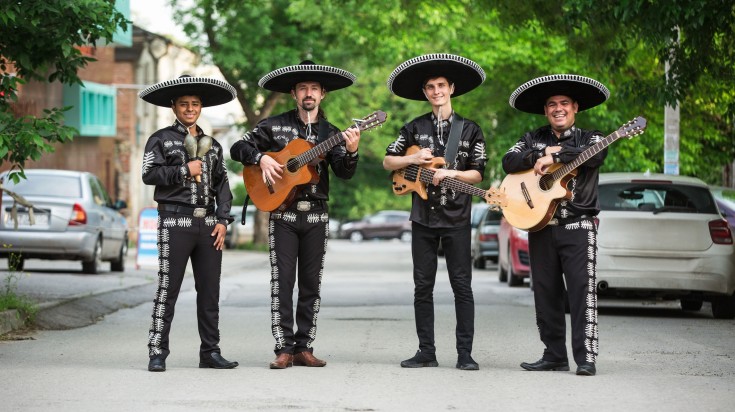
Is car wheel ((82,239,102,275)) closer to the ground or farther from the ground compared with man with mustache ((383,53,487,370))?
closer to the ground

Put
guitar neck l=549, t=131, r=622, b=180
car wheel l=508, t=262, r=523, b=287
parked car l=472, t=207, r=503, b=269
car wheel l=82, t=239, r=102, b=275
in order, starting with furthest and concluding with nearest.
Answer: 1. parked car l=472, t=207, r=503, b=269
2. car wheel l=82, t=239, r=102, b=275
3. car wheel l=508, t=262, r=523, b=287
4. guitar neck l=549, t=131, r=622, b=180

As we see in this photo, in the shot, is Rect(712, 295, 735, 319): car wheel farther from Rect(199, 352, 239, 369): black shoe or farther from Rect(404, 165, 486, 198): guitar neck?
Rect(199, 352, 239, 369): black shoe

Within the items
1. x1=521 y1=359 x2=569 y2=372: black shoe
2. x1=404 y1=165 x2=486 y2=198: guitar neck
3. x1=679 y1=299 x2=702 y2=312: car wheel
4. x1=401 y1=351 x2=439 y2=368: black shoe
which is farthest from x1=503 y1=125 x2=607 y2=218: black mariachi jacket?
x1=679 y1=299 x2=702 y2=312: car wheel

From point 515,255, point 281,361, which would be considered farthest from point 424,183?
point 515,255

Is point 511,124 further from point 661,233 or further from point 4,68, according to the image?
point 4,68

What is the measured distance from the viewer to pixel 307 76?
990cm

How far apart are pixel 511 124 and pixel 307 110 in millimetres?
24150

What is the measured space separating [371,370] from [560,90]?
235 cm

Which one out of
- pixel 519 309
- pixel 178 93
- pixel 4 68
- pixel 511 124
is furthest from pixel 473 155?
pixel 511 124

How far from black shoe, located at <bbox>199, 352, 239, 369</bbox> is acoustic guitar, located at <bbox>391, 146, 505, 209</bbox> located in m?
1.66

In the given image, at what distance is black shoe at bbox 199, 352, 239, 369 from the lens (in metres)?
9.63

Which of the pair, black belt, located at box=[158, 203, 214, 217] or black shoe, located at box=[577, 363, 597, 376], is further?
black belt, located at box=[158, 203, 214, 217]

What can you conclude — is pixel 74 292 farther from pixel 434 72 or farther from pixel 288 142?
pixel 434 72

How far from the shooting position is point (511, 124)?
110 ft
